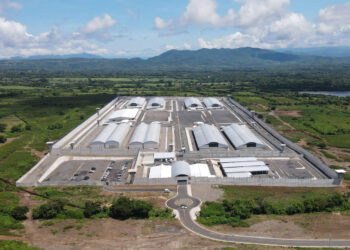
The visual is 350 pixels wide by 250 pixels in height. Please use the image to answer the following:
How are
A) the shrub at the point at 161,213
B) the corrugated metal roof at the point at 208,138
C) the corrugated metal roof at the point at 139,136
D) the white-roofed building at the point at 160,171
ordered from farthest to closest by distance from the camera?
the corrugated metal roof at the point at 139,136 < the corrugated metal roof at the point at 208,138 < the white-roofed building at the point at 160,171 < the shrub at the point at 161,213

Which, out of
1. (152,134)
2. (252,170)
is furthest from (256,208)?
(152,134)

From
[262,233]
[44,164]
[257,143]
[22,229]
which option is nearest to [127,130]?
[44,164]

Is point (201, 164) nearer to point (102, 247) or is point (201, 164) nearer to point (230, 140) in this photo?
point (230, 140)

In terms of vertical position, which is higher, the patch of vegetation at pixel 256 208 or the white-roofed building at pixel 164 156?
the white-roofed building at pixel 164 156

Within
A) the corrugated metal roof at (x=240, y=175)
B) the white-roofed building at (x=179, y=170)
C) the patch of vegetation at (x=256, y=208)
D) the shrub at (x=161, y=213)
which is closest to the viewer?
the patch of vegetation at (x=256, y=208)

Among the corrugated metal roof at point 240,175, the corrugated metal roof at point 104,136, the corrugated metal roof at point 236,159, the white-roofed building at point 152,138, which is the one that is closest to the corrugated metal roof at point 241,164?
the corrugated metal roof at point 236,159

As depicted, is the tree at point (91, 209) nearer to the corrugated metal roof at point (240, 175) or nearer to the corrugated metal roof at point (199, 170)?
the corrugated metal roof at point (199, 170)

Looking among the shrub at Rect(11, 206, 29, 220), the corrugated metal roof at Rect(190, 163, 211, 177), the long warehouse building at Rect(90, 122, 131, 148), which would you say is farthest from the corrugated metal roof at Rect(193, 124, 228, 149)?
the shrub at Rect(11, 206, 29, 220)
